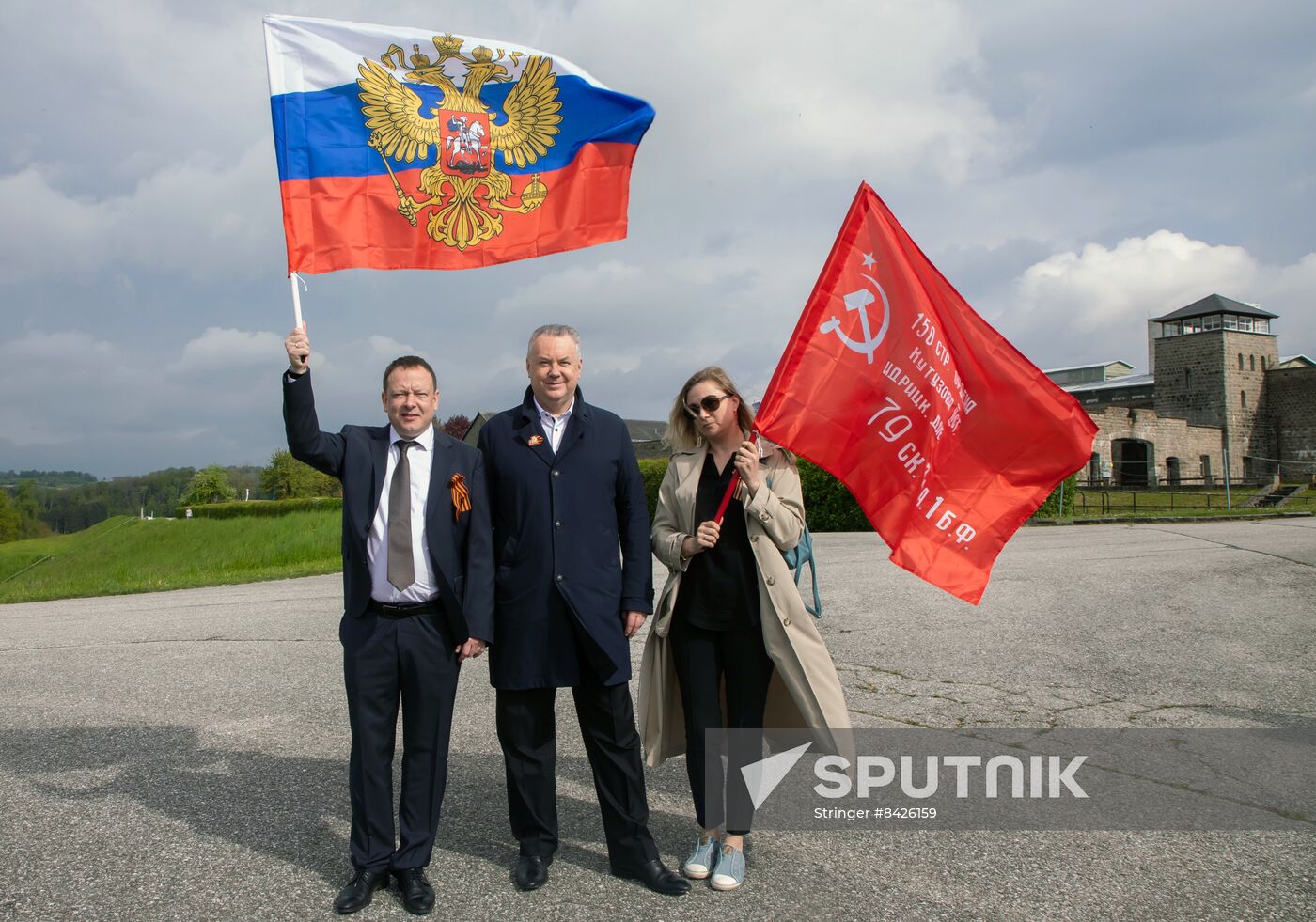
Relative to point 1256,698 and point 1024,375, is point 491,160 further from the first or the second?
point 1256,698

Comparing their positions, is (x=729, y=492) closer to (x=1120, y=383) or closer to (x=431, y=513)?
(x=431, y=513)

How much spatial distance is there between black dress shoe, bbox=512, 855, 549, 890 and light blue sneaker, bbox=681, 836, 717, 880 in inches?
21.9

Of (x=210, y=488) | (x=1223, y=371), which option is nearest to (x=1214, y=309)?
(x=1223, y=371)

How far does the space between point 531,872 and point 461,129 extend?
11.3 ft

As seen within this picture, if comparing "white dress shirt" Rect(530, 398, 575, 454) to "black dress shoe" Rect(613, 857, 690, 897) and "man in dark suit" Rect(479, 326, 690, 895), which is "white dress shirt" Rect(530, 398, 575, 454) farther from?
"black dress shoe" Rect(613, 857, 690, 897)

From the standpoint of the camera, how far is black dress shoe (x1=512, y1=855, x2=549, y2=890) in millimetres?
3588

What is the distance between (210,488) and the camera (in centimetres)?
11875

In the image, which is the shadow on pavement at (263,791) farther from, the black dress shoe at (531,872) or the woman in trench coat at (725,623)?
the woman in trench coat at (725,623)

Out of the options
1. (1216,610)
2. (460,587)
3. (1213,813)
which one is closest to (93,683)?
(460,587)

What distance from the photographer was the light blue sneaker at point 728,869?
3588 millimetres

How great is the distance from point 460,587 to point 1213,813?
11.6 ft

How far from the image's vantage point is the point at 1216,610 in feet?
31.3

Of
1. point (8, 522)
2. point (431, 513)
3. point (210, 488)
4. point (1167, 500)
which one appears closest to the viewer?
point (431, 513)

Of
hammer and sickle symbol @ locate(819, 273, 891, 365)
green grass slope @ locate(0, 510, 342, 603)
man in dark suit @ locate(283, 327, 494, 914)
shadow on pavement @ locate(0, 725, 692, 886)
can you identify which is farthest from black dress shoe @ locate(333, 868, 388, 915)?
green grass slope @ locate(0, 510, 342, 603)
